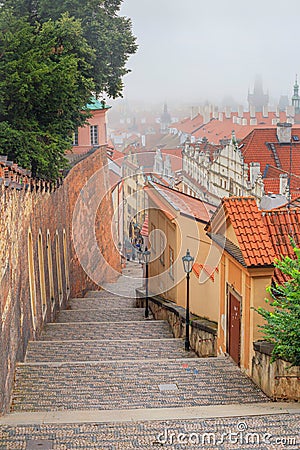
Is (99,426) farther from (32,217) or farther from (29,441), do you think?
(32,217)

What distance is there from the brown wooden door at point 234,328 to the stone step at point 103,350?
1211mm

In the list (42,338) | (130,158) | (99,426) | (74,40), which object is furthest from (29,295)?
(130,158)

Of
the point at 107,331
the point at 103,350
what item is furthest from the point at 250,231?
the point at 107,331

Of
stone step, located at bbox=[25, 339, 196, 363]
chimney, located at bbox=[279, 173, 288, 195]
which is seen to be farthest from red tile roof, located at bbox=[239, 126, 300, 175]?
stone step, located at bbox=[25, 339, 196, 363]

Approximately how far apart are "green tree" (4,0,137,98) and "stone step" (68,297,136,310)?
6.57 meters

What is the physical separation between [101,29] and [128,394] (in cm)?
1561

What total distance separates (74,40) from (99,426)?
12.9m

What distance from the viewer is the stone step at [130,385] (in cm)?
841

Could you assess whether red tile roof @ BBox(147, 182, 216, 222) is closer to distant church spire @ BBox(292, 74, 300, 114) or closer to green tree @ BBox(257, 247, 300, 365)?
green tree @ BBox(257, 247, 300, 365)

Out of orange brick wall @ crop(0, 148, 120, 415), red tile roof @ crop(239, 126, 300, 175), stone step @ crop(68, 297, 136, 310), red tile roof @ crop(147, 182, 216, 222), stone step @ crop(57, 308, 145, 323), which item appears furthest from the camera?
red tile roof @ crop(239, 126, 300, 175)

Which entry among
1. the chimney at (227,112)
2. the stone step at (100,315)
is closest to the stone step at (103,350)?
the stone step at (100,315)

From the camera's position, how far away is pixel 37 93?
51.3 ft

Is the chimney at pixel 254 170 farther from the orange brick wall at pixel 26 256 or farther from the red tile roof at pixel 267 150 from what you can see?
the orange brick wall at pixel 26 256

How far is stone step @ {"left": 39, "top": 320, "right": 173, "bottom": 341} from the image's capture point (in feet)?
44.2
